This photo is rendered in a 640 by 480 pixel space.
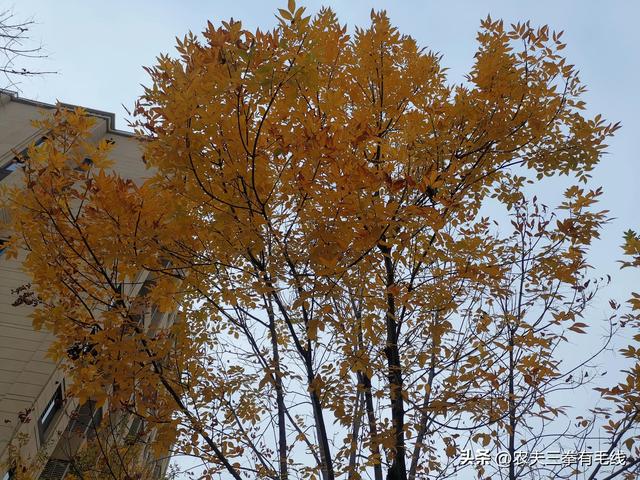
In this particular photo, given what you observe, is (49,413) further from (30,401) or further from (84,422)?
(30,401)

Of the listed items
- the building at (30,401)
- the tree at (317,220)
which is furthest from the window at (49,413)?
the tree at (317,220)

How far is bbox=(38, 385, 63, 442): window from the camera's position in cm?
999

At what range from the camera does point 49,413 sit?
10.6 metres

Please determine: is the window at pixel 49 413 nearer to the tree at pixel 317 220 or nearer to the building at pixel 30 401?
the building at pixel 30 401

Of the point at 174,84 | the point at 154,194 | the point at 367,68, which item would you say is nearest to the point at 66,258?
the point at 154,194

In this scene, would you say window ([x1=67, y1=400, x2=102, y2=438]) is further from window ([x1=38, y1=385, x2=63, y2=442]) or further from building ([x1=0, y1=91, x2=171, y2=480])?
window ([x1=38, y1=385, x2=63, y2=442])

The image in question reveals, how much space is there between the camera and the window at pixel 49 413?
9.99 m

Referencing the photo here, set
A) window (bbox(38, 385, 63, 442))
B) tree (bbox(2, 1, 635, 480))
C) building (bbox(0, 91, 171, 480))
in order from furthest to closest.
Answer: window (bbox(38, 385, 63, 442)), building (bbox(0, 91, 171, 480)), tree (bbox(2, 1, 635, 480))

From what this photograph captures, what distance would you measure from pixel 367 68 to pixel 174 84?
6.71 ft

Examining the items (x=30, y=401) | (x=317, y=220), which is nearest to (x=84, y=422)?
(x=30, y=401)

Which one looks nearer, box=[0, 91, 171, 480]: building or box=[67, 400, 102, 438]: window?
box=[67, 400, 102, 438]: window

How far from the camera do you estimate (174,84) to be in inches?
117

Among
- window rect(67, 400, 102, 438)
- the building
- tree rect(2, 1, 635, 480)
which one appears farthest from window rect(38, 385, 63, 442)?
tree rect(2, 1, 635, 480)

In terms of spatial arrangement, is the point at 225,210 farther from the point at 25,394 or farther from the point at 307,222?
the point at 25,394
